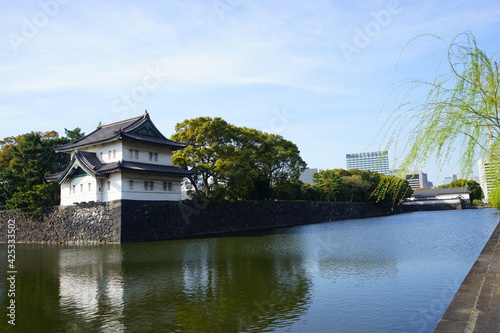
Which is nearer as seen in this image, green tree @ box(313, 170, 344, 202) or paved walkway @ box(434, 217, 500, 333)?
paved walkway @ box(434, 217, 500, 333)

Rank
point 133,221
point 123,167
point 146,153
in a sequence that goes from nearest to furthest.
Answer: point 123,167, point 133,221, point 146,153

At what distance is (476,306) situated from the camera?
20.8 ft

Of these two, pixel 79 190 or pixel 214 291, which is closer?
pixel 214 291

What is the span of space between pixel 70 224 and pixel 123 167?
272 inches

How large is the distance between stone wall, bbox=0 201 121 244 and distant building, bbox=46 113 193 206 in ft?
2.47

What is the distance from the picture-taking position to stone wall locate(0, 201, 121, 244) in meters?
25.6

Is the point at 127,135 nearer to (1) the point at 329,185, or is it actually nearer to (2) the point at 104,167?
(2) the point at 104,167

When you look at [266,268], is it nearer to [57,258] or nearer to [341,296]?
[341,296]

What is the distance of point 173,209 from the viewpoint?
2877 cm

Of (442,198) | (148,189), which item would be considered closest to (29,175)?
(148,189)

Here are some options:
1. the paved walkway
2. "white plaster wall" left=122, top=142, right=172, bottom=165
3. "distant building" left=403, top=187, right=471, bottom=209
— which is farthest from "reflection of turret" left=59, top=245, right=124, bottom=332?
"distant building" left=403, top=187, right=471, bottom=209

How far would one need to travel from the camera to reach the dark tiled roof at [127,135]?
27.0 metres

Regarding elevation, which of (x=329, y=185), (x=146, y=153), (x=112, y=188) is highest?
(x=146, y=153)

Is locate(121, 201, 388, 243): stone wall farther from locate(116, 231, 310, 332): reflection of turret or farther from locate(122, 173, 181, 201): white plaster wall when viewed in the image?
locate(116, 231, 310, 332): reflection of turret
